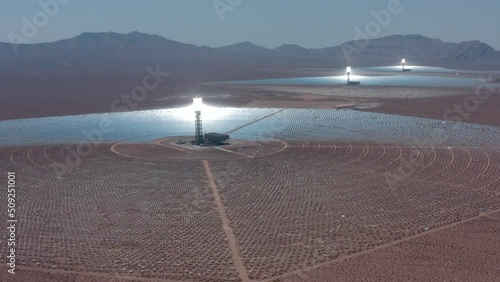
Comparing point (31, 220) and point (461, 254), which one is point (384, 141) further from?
point (31, 220)

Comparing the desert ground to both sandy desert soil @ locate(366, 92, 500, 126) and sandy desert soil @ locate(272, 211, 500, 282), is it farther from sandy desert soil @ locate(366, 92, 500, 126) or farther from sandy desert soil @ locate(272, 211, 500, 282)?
sandy desert soil @ locate(366, 92, 500, 126)

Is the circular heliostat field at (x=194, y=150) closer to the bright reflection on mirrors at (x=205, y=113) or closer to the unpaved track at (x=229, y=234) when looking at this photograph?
the unpaved track at (x=229, y=234)

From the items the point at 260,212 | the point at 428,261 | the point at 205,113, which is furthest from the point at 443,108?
the point at 428,261

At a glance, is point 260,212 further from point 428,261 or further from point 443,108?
point 443,108

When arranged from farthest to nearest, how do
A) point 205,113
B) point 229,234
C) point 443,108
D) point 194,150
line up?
point 443,108 < point 205,113 < point 194,150 < point 229,234

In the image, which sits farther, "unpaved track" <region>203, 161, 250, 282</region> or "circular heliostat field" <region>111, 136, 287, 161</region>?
"circular heliostat field" <region>111, 136, 287, 161</region>

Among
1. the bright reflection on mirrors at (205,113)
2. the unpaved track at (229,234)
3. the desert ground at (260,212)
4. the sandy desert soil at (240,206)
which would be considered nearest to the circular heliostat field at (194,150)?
the desert ground at (260,212)

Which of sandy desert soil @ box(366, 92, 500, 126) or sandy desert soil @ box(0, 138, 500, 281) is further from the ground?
sandy desert soil @ box(366, 92, 500, 126)

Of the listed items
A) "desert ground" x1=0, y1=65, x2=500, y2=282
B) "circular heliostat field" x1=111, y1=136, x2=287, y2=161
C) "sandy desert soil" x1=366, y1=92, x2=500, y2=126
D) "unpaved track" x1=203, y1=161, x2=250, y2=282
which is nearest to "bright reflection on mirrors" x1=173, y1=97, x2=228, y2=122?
"circular heliostat field" x1=111, y1=136, x2=287, y2=161

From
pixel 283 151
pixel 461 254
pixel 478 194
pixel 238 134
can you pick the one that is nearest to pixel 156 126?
pixel 238 134
